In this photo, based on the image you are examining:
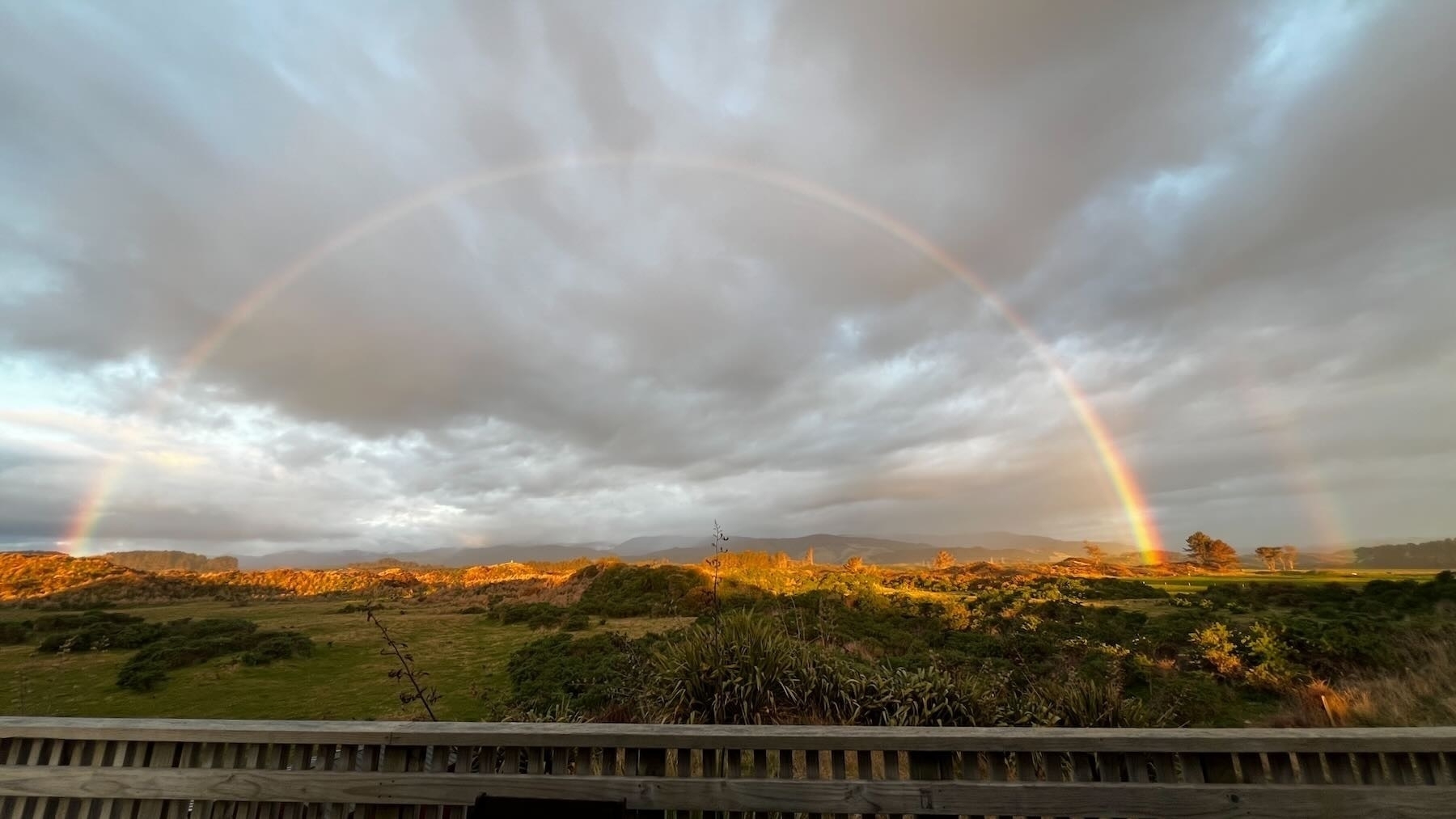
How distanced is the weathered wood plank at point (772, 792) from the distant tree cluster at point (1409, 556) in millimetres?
27707

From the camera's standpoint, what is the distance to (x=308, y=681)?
12227 mm

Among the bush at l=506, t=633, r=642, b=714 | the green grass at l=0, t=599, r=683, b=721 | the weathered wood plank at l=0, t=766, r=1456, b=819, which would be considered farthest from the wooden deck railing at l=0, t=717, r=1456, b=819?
the bush at l=506, t=633, r=642, b=714

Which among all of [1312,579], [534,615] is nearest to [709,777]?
[534,615]

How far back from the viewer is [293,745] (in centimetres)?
254

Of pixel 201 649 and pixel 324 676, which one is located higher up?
pixel 201 649

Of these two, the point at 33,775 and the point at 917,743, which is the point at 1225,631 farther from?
the point at 33,775

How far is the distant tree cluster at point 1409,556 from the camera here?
2227 cm

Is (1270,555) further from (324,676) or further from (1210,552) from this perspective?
(324,676)

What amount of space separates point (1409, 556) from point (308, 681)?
125 feet

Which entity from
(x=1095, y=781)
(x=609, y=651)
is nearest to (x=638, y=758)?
(x=1095, y=781)

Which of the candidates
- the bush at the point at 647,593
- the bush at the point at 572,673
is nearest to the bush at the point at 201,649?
the bush at the point at 572,673

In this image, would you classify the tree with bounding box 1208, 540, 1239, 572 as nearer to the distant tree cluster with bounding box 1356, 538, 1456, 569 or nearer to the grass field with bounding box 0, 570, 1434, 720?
the distant tree cluster with bounding box 1356, 538, 1456, 569

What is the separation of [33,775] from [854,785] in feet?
11.2

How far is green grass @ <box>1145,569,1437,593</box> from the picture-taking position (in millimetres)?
18406
